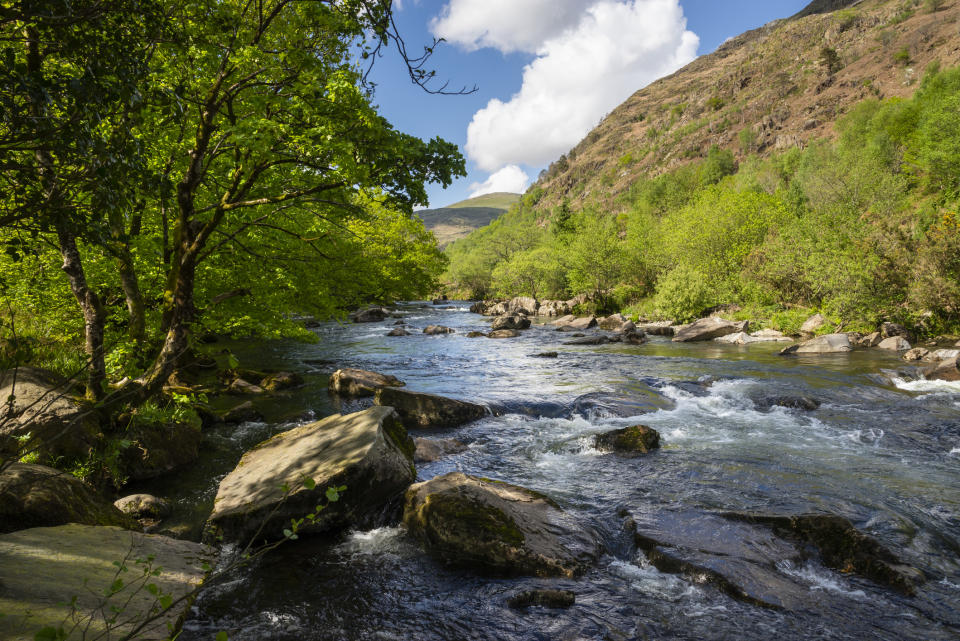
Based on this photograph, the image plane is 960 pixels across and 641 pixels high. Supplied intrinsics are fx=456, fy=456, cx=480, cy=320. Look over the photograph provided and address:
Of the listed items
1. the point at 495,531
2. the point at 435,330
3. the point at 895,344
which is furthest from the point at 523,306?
the point at 495,531

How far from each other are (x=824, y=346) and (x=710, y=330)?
774 cm

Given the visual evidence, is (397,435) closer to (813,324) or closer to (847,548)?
(847,548)

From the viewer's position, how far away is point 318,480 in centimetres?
679

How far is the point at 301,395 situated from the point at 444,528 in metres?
10.7

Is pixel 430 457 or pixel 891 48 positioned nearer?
pixel 430 457

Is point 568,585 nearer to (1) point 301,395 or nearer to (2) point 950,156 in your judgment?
(1) point 301,395

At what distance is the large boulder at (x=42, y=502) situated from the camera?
5.36 meters

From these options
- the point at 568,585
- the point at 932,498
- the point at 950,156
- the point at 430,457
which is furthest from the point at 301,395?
the point at 950,156

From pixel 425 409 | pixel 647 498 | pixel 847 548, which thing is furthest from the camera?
pixel 425 409

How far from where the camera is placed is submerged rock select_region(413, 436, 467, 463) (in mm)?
10211

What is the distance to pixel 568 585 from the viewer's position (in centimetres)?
593

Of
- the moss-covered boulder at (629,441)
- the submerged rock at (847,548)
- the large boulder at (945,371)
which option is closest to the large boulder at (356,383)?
the moss-covered boulder at (629,441)

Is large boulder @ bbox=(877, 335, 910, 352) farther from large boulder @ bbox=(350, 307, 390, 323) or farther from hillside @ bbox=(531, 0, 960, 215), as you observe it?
hillside @ bbox=(531, 0, 960, 215)

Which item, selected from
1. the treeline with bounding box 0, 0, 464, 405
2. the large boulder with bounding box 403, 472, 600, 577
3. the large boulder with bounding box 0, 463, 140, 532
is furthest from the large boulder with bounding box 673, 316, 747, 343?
the large boulder with bounding box 0, 463, 140, 532
